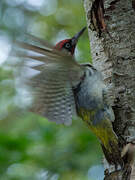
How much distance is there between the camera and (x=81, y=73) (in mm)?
2402

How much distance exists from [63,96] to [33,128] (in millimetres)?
→ 1494

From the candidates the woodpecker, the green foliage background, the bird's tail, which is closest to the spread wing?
the woodpecker

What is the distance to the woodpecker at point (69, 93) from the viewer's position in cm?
208

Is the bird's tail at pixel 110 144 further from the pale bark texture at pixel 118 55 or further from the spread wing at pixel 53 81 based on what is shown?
the spread wing at pixel 53 81

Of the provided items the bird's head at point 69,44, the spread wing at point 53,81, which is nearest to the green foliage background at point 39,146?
the spread wing at point 53,81

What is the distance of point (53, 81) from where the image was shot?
2271 mm

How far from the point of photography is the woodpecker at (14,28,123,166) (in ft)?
6.83

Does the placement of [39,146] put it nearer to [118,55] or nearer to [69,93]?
[69,93]

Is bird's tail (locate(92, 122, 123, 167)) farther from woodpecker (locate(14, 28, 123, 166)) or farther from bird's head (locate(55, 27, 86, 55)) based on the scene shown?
bird's head (locate(55, 27, 86, 55))

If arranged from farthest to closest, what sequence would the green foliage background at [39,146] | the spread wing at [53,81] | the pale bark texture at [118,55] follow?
the green foliage background at [39,146] < the pale bark texture at [118,55] < the spread wing at [53,81]

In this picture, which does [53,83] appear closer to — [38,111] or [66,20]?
[38,111]

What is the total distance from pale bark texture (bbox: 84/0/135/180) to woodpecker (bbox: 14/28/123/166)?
0.08 meters

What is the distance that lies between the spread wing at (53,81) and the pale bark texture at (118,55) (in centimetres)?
24

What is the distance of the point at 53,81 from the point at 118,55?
52 centimetres
